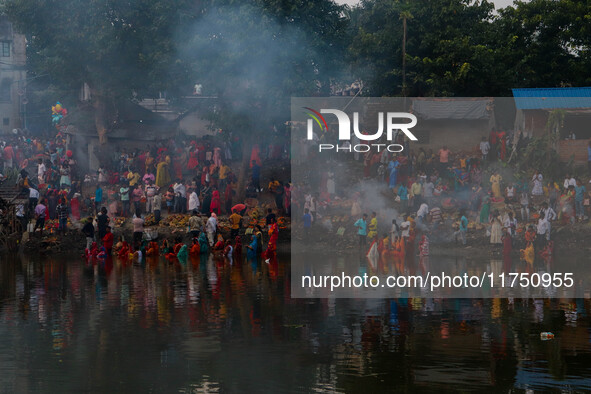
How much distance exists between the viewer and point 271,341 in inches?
588

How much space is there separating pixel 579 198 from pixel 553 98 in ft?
19.0

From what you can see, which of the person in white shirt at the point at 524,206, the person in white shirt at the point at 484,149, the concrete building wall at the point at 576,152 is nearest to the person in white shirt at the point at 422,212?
the person in white shirt at the point at 524,206

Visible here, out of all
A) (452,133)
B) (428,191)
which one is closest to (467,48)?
(452,133)

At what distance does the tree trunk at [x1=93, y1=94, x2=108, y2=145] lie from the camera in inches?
1661

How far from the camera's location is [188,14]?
35.1 meters

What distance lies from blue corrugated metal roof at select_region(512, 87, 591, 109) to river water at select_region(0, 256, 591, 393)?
51.1 ft

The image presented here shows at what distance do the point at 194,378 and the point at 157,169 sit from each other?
23566 millimetres

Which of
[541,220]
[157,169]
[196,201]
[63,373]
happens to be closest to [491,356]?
[63,373]

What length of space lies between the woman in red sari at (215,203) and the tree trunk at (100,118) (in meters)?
11.6

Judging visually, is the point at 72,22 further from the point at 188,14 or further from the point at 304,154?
the point at 304,154

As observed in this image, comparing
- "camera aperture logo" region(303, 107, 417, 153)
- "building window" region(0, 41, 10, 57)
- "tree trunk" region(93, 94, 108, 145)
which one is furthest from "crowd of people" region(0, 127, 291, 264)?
"building window" region(0, 41, 10, 57)

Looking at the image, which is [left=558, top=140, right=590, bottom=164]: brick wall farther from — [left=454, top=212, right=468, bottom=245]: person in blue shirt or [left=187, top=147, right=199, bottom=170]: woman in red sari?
[left=187, top=147, right=199, bottom=170]: woman in red sari

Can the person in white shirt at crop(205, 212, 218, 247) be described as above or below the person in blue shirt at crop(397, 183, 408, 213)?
below

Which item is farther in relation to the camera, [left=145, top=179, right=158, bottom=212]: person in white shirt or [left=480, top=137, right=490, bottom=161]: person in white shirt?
[left=145, top=179, right=158, bottom=212]: person in white shirt
